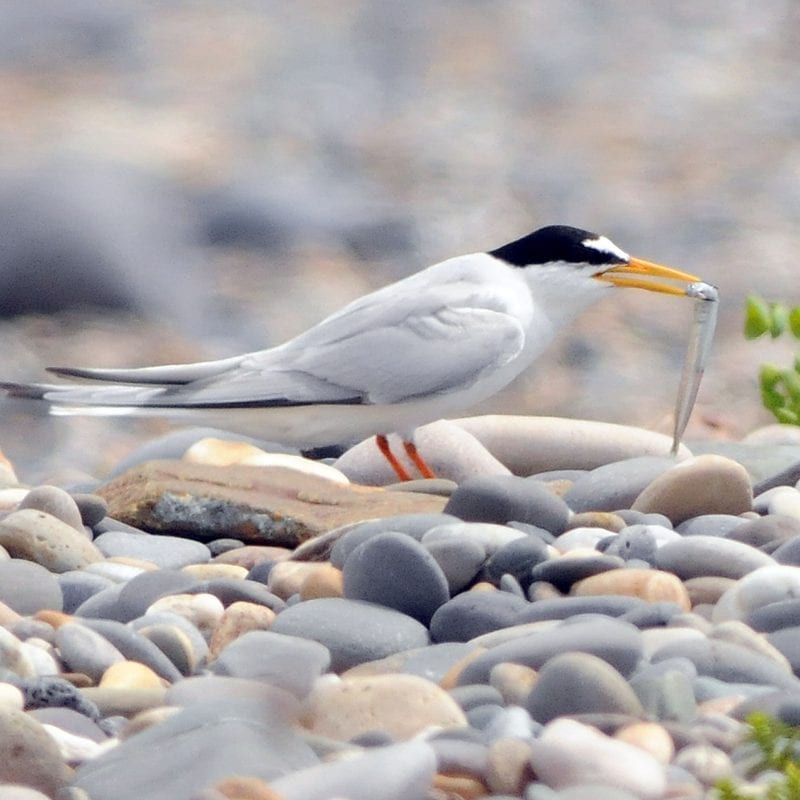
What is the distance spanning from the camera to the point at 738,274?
8281 mm

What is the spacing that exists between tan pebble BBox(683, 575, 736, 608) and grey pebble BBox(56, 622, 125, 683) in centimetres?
119

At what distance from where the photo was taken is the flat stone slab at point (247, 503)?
4.23 metres

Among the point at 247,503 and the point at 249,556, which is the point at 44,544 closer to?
the point at 249,556

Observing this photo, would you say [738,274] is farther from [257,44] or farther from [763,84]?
[257,44]

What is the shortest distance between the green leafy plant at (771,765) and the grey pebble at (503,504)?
180 centimetres

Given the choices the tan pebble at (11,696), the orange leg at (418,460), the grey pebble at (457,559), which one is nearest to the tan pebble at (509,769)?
the tan pebble at (11,696)

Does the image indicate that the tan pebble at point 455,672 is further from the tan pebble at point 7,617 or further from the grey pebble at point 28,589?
the grey pebble at point 28,589

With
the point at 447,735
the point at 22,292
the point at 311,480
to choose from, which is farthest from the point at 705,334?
the point at 22,292

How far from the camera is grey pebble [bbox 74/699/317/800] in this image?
2.09 metres

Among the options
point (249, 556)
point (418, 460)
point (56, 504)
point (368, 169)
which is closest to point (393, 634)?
point (249, 556)

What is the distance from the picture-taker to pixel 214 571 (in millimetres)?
3809

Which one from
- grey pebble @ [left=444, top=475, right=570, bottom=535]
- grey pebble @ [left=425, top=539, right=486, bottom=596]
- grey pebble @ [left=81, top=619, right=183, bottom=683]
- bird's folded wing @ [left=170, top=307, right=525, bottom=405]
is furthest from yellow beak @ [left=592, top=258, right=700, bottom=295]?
grey pebble @ [left=81, top=619, right=183, bottom=683]

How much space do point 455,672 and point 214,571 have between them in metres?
1.20

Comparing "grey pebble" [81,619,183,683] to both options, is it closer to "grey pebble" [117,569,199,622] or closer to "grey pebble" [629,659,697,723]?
"grey pebble" [117,569,199,622]
